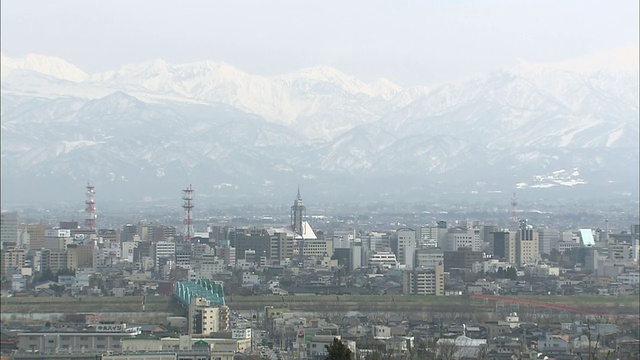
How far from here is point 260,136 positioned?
388ft

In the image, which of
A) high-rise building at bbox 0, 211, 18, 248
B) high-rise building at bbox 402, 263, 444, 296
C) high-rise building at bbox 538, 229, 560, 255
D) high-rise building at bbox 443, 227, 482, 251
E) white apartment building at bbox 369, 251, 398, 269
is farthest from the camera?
high-rise building at bbox 0, 211, 18, 248

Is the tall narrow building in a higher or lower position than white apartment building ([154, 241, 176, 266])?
higher

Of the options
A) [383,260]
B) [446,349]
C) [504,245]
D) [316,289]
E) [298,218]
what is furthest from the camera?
[298,218]

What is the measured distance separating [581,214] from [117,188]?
31297 millimetres

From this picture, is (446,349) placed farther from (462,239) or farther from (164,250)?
(462,239)

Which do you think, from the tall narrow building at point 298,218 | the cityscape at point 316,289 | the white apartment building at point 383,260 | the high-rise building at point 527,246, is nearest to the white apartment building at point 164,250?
the cityscape at point 316,289

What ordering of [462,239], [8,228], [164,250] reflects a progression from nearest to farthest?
1. [164,250]
2. [462,239]
3. [8,228]

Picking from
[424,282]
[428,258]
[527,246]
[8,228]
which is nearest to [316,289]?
[424,282]

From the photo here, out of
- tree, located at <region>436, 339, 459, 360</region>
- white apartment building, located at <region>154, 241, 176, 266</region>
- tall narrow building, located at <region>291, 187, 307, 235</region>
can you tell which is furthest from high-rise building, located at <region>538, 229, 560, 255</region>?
tree, located at <region>436, 339, 459, 360</region>

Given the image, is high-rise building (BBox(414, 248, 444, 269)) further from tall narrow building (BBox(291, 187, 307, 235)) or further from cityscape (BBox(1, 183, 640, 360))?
tall narrow building (BBox(291, 187, 307, 235))

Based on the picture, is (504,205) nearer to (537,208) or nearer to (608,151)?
(537,208)

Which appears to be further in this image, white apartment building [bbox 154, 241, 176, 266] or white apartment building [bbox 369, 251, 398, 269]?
white apartment building [bbox 154, 241, 176, 266]

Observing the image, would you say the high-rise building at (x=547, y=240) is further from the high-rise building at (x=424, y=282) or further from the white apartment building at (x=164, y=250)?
the high-rise building at (x=424, y=282)

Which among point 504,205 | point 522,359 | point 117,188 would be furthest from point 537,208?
point 522,359
